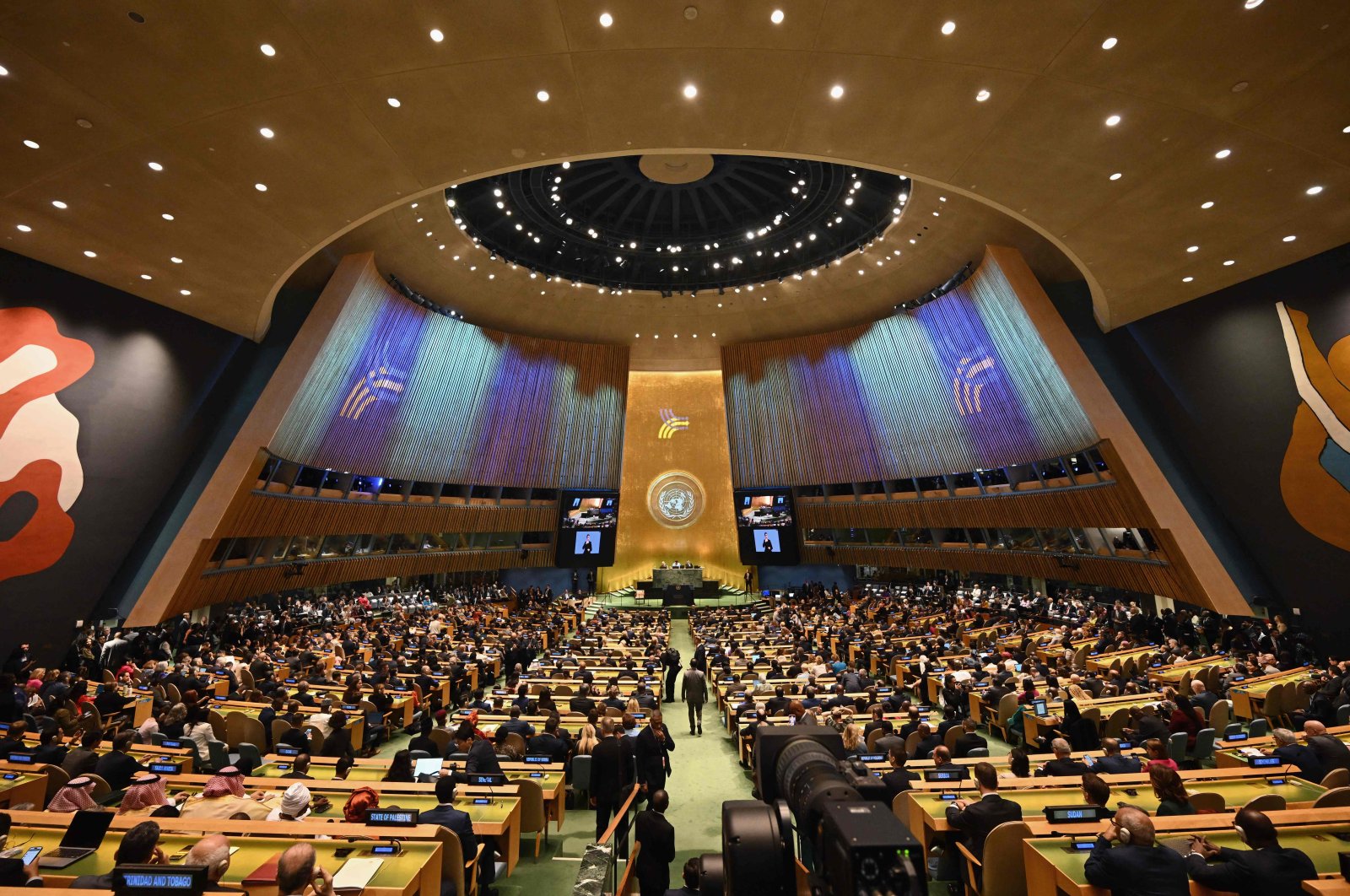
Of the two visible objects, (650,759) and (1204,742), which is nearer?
(650,759)

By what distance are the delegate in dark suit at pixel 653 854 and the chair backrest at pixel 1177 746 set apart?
239 inches

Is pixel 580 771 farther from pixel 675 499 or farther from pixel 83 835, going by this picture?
pixel 675 499

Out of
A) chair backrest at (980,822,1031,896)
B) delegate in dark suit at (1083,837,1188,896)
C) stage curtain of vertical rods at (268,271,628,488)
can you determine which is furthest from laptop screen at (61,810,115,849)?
stage curtain of vertical rods at (268,271,628,488)

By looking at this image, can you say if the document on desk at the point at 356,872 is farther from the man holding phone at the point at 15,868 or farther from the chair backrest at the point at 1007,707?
the chair backrest at the point at 1007,707

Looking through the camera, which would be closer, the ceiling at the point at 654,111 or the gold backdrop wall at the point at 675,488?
the ceiling at the point at 654,111

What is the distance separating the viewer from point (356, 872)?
Answer: 321cm

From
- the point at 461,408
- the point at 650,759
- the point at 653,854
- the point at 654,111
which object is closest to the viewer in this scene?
the point at 653,854

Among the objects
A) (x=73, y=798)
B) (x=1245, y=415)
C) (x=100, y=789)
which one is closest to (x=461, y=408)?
(x=100, y=789)

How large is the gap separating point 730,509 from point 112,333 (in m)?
24.0

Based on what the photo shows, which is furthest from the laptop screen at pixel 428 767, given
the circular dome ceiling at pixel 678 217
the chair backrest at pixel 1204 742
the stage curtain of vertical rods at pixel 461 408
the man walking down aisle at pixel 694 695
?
the circular dome ceiling at pixel 678 217

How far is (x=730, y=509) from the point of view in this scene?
2995 centimetres

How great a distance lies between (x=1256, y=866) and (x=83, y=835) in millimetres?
6544

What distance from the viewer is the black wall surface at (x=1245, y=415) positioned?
11.0m

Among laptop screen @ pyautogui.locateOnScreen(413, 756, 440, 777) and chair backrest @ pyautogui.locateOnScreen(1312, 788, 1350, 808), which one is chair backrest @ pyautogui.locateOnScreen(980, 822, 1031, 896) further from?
laptop screen @ pyautogui.locateOnScreen(413, 756, 440, 777)
